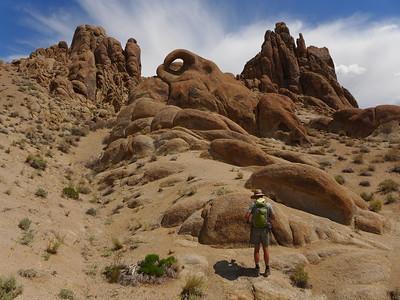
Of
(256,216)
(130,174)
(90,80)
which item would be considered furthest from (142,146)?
(90,80)

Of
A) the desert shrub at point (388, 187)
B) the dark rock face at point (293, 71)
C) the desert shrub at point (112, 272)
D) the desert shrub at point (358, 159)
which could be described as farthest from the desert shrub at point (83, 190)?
the dark rock face at point (293, 71)

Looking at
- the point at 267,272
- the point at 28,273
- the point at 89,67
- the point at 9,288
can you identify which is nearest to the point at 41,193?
the point at 28,273

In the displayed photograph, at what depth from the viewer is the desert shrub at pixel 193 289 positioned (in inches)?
417

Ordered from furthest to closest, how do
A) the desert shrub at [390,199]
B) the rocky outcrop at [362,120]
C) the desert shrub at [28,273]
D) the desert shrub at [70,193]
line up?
1. the rocky outcrop at [362,120]
2. the desert shrub at [390,199]
3. the desert shrub at [70,193]
4. the desert shrub at [28,273]

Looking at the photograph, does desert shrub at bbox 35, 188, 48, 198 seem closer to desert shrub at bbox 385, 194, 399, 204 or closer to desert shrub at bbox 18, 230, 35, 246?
desert shrub at bbox 18, 230, 35, 246

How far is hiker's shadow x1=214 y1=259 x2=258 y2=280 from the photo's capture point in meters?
11.7

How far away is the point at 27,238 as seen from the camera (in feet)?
42.1

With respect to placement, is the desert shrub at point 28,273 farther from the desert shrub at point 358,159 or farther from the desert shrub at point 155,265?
the desert shrub at point 358,159

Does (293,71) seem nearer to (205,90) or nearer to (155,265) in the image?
(205,90)

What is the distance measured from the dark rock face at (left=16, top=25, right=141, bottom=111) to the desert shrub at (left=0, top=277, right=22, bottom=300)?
47.4m

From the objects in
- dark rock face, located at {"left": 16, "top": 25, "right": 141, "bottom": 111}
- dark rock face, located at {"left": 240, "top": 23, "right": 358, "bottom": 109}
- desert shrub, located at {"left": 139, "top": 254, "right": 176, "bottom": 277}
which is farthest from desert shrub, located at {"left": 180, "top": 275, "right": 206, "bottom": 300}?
dark rock face, located at {"left": 240, "top": 23, "right": 358, "bottom": 109}

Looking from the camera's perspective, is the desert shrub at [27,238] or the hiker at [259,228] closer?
the hiker at [259,228]

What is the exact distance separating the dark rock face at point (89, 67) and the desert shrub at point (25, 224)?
4205cm

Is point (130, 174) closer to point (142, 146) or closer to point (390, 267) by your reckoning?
point (142, 146)
